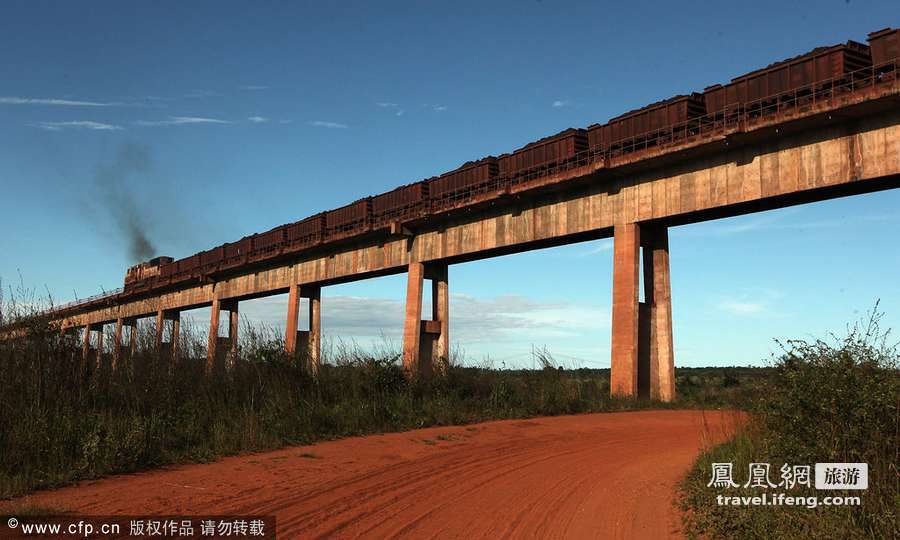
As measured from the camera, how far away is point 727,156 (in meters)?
22.2

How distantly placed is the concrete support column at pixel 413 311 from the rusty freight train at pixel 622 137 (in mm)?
2847

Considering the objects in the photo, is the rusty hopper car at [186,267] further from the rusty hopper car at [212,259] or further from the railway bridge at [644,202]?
the railway bridge at [644,202]

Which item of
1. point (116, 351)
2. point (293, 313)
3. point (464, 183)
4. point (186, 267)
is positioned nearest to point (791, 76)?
point (464, 183)

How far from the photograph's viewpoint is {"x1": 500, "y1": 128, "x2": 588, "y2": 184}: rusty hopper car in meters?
27.6

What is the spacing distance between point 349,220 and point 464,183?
11.1 metres

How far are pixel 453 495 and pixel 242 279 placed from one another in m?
49.2

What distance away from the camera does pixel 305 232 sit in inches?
1781

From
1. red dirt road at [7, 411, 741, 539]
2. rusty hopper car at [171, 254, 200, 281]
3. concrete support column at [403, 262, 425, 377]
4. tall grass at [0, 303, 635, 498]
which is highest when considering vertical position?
rusty hopper car at [171, 254, 200, 281]

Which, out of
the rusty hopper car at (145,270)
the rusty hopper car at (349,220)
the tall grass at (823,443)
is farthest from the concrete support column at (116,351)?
the rusty hopper car at (145,270)

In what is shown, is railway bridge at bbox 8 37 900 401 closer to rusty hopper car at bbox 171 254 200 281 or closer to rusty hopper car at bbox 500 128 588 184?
rusty hopper car at bbox 500 128 588 184

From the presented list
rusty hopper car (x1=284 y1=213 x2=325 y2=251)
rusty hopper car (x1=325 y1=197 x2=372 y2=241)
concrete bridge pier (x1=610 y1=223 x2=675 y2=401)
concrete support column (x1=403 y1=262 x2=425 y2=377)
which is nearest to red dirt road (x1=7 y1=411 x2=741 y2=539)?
concrete bridge pier (x1=610 y1=223 x2=675 y2=401)

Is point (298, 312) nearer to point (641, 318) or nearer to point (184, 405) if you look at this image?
point (641, 318)

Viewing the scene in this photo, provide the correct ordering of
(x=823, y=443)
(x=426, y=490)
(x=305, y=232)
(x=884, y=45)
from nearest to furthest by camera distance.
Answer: (x=823, y=443) < (x=426, y=490) < (x=884, y=45) < (x=305, y=232)

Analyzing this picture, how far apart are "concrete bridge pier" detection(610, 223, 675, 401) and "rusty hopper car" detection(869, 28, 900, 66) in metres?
9.76
